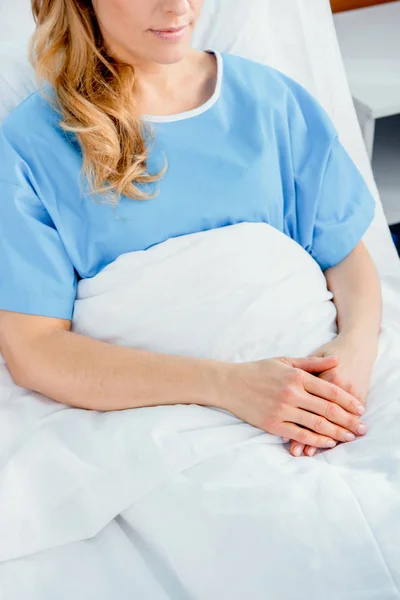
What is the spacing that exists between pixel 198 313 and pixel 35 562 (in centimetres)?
39

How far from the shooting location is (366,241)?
64.1 inches

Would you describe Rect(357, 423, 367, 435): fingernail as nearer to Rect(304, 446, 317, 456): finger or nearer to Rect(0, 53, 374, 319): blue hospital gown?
Rect(304, 446, 317, 456): finger

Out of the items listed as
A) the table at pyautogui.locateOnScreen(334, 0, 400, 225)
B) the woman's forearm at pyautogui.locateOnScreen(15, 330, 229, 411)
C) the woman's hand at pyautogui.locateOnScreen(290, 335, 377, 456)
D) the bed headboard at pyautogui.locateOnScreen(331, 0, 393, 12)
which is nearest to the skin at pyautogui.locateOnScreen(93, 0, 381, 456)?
the woman's hand at pyautogui.locateOnScreen(290, 335, 377, 456)

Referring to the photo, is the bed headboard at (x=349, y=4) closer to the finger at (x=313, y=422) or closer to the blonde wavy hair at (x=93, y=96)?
Result: the blonde wavy hair at (x=93, y=96)

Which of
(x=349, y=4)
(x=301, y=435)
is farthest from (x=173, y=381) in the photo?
(x=349, y=4)

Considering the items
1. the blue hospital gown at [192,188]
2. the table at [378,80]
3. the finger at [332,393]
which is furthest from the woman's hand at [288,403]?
the table at [378,80]

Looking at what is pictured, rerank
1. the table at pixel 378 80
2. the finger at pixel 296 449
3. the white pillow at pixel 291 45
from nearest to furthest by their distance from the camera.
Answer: the finger at pixel 296 449 → the white pillow at pixel 291 45 → the table at pixel 378 80

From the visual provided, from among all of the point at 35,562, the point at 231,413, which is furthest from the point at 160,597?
the point at 231,413

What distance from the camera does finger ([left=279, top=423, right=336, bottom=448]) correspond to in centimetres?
113

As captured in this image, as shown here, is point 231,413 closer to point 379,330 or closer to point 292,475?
point 292,475

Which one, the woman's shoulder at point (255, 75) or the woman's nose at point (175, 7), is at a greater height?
the woman's nose at point (175, 7)

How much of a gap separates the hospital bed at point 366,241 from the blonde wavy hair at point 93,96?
0.19m

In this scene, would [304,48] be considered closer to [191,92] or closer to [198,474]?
[191,92]

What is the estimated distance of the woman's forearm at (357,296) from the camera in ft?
4.25
